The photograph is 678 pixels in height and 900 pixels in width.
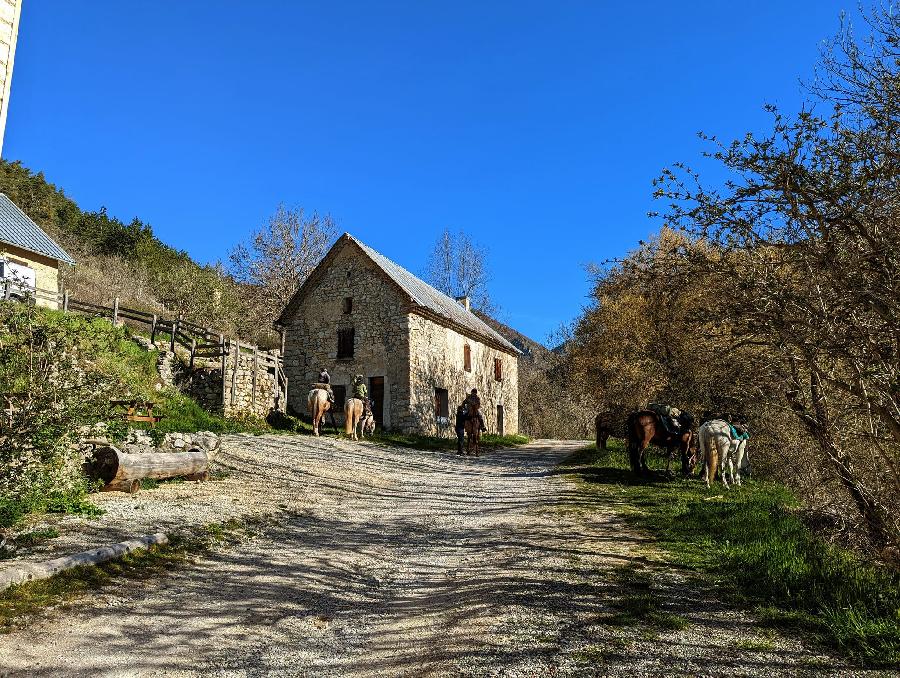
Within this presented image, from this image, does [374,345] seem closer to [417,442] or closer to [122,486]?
[417,442]

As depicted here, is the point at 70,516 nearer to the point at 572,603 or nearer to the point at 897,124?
the point at 572,603

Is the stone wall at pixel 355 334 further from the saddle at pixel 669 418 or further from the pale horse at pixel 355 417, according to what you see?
the saddle at pixel 669 418

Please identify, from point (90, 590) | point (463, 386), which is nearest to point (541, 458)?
point (463, 386)

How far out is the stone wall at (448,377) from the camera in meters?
22.5

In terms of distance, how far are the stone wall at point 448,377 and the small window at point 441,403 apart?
19 centimetres

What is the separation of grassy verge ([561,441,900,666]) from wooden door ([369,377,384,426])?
13.8 meters

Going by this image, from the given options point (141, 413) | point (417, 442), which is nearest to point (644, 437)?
point (417, 442)

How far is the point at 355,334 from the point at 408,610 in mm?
19184

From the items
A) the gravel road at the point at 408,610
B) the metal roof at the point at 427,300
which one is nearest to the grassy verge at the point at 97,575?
the gravel road at the point at 408,610

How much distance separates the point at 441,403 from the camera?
80.5ft

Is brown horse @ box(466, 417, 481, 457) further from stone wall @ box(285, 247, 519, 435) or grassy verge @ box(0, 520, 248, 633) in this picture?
grassy verge @ box(0, 520, 248, 633)

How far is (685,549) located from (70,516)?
7520 mm

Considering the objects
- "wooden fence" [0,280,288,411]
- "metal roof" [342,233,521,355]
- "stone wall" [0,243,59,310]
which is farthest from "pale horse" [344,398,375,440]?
"stone wall" [0,243,59,310]

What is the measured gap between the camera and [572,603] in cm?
462
